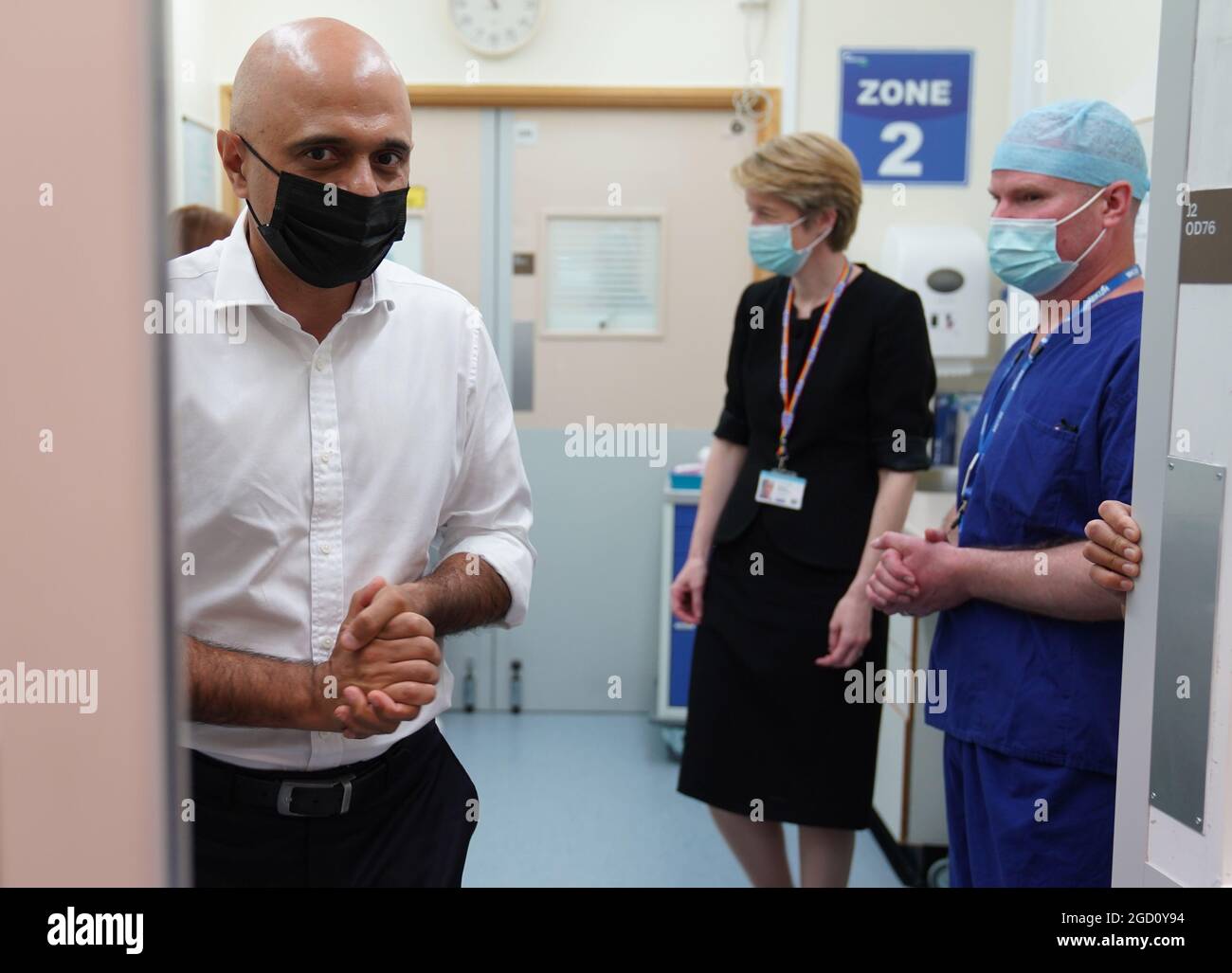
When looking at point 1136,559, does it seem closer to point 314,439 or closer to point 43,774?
point 314,439

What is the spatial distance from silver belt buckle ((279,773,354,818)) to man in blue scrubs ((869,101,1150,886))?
74 cm

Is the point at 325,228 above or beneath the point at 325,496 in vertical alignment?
above

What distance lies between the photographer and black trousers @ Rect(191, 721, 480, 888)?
1.11 metres

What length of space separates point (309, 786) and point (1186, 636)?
767 millimetres

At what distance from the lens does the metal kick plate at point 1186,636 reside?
3.03 feet

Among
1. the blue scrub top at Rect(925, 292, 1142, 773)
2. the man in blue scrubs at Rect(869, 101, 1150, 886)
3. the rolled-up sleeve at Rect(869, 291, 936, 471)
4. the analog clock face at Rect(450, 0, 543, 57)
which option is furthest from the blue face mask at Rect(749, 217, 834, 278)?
the analog clock face at Rect(450, 0, 543, 57)

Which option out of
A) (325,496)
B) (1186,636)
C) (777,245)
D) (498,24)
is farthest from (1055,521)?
(498,24)

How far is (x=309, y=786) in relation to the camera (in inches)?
43.9

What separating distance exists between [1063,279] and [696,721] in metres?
0.94

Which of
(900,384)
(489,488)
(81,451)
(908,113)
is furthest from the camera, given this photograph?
(908,113)

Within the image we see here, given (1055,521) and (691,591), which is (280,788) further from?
(691,591)

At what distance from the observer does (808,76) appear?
325 cm

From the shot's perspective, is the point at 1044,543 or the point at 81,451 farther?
the point at 1044,543
